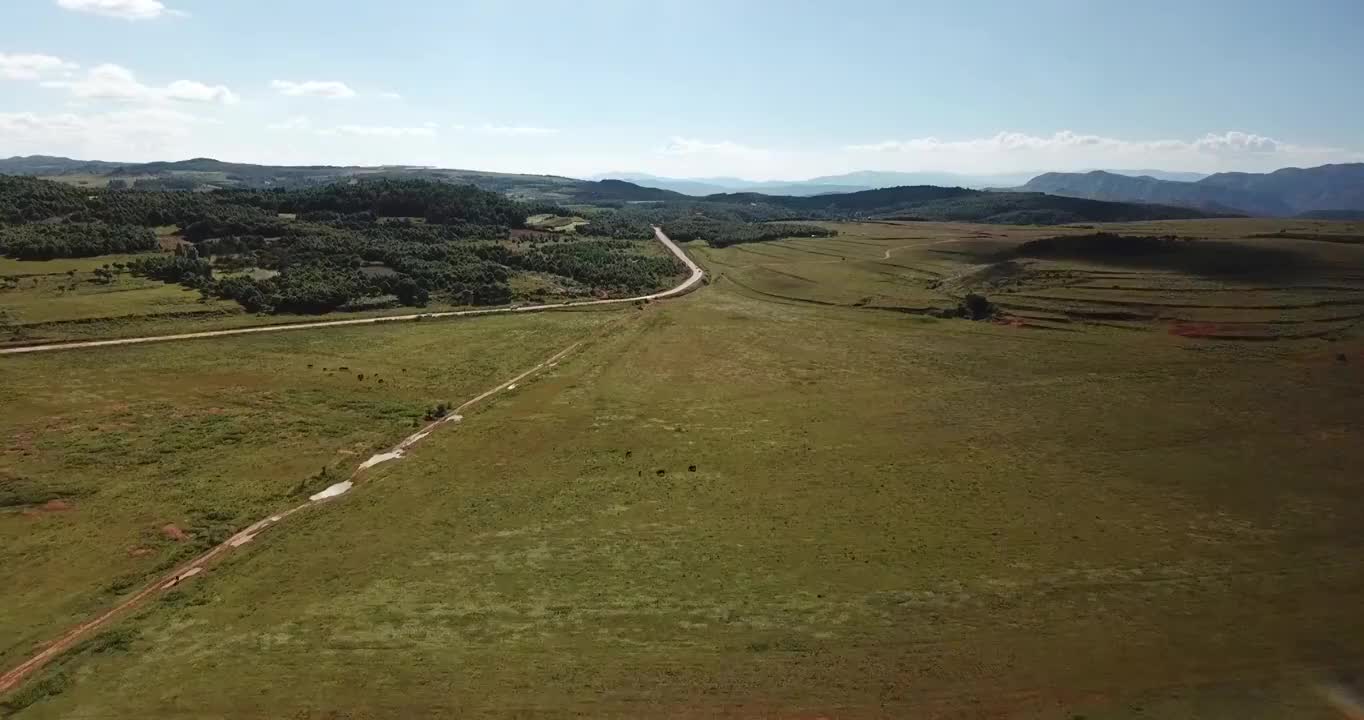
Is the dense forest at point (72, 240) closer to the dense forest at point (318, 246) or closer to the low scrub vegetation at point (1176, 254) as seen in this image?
the dense forest at point (318, 246)

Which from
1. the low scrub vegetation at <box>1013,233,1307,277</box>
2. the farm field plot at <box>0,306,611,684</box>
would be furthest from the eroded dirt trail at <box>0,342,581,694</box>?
the low scrub vegetation at <box>1013,233,1307,277</box>

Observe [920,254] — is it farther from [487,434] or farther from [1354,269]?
[487,434]

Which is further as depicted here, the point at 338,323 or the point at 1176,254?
the point at 1176,254

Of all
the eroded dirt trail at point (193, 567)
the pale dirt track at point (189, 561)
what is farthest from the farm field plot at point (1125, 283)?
the eroded dirt trail at point (193, 567)

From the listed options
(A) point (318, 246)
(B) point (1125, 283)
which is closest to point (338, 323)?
(A) point (318, 246)

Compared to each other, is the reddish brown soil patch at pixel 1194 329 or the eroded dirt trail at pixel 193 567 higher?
the reddish brown soil patch at pixel 1194 329

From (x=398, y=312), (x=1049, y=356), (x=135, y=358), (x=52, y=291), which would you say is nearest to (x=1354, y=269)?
(x=1049, y=356)

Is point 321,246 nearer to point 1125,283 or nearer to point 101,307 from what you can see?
point 101,307

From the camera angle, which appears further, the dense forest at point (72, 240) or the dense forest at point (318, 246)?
the dense forest at point (72, 240)

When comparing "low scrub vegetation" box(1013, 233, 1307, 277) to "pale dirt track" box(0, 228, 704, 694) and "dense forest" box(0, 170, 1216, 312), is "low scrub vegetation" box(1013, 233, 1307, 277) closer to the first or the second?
"dense forest" box(0, 170, 1216, 312)
